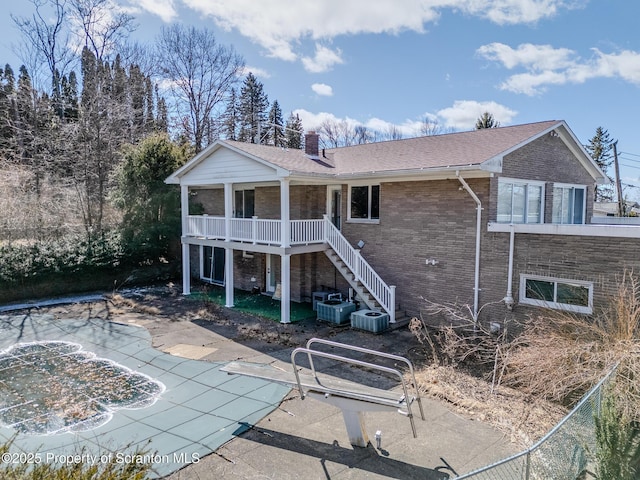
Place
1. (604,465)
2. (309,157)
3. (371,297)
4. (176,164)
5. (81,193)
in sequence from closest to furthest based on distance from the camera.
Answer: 1. (604,465)
2. (371,297)
3. (309,157)
4. (176,164)
5. (81,193)

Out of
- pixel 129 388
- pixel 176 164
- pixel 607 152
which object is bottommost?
pixel 129 388

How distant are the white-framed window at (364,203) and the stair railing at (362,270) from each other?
3.04 feet

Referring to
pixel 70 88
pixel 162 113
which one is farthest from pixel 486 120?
pixel 70 88

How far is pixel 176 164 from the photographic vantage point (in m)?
20.2

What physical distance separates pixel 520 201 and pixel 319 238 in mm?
6345

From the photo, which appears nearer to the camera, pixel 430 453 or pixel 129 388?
pixel 430 453

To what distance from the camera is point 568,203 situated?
14977 mm

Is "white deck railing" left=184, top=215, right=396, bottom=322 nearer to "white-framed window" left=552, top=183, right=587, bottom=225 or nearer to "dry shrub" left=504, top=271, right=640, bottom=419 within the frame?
"dry shrub" left=504, top=271, right=640, bottom=419

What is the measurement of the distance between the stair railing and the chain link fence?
684cm

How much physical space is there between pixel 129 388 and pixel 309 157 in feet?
34.7

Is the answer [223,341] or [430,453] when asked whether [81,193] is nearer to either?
[223,341]

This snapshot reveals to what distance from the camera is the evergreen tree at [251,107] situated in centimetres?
4378

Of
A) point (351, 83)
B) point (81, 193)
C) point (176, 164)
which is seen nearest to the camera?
point (176, 164)

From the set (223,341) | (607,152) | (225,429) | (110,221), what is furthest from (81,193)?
(607,152)
